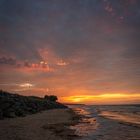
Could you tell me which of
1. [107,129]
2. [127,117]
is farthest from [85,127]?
[127,117]

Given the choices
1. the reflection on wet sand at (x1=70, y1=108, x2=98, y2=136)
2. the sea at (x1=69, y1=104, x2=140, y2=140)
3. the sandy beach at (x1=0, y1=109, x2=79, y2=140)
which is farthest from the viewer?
the reflection on wet sand at (x1=70, y1=108, x2=98, y2=136)

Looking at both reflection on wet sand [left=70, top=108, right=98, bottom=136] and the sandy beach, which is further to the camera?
reflection on wet sand [left=70, top=108, right=98, bottom=136]

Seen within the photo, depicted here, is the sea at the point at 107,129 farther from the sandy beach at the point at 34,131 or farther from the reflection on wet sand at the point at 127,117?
the sandy beach at the point at 34,131

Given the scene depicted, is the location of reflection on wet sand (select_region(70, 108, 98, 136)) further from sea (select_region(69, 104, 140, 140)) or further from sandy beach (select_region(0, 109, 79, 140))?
sandy beach (select_region(0, 109, 79, 140))

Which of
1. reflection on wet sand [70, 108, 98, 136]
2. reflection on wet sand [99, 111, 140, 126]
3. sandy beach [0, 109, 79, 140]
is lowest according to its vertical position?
reflection on wet sand [99, 111, 140, 126]

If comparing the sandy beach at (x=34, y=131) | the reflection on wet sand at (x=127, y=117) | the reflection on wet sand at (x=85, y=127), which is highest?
the sandy beach at (x=34, y=131)

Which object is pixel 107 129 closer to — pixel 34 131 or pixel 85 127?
pixel 85 127

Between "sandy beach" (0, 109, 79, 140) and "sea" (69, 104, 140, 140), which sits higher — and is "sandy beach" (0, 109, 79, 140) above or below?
above

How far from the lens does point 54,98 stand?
128 m

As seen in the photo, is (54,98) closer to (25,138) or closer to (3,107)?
(3,107)

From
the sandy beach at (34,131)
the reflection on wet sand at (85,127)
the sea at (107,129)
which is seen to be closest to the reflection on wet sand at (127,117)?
the sea at (107,129)

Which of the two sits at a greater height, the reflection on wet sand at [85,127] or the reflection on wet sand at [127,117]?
the reflection on wet sand at [85,127]

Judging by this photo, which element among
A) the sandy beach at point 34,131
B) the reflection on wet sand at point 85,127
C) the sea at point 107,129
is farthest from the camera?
the reflection on wet sand at point 85,127

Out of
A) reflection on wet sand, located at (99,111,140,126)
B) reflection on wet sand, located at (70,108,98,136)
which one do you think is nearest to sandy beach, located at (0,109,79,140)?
reflection on wet sand, located at (70,108,98,136)
